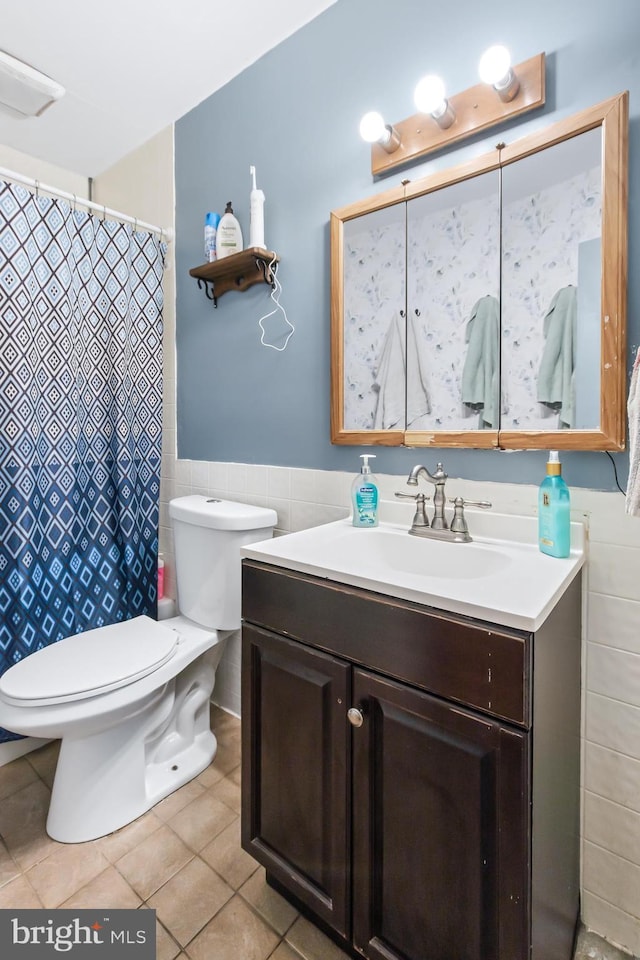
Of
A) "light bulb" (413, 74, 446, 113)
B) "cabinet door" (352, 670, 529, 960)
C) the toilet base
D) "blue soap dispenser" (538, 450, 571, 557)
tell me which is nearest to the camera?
"cabinet door" (352, 670, 529, 960)

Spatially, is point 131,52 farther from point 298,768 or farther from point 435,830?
point 435,830

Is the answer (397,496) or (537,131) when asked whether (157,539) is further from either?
(537,131)

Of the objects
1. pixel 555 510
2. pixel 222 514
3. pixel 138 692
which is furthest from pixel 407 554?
pixel 138 692

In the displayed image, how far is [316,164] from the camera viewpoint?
1466mm

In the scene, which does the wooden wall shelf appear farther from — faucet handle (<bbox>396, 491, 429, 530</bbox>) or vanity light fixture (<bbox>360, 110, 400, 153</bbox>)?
faucet handle (<bbox>396, 491, 429, 530</bbox>)

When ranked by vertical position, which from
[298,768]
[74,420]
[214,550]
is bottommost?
[298,768]

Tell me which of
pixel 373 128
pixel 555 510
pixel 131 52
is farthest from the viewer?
pixel 131 52

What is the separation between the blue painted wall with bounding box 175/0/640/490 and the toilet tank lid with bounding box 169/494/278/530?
0.20m

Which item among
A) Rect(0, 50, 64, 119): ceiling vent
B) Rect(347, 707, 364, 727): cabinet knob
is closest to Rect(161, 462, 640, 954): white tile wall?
Rect(347, 707, 364, 727): cabinet knob

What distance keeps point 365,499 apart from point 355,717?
0.57m

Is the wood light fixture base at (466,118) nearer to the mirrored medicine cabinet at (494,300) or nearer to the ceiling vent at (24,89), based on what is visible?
the mirrored medicine cabinet at (494,300)

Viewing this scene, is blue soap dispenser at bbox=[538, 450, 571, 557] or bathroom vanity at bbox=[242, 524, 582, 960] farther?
blue soap dispenser at bbox=[538, 450, 571, 557]

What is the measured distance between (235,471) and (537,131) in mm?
1315

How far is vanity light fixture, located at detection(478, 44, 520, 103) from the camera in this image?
3.38 feet
